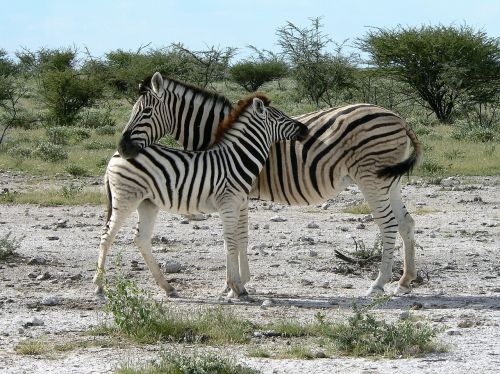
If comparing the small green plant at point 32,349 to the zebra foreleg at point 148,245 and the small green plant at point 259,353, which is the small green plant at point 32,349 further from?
the zebra foreleg at point 148,245

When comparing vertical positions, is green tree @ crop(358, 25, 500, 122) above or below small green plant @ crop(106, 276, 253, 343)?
above

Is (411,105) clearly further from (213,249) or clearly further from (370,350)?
(370,350)

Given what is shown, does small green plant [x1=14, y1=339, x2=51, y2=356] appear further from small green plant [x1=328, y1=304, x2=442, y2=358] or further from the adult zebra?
the adult zebra

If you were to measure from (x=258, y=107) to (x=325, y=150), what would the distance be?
32.1 inches

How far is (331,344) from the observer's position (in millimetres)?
7199

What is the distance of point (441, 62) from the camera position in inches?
1356

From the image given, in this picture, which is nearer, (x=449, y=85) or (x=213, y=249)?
(x=213, y=249)

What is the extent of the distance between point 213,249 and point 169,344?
476cm

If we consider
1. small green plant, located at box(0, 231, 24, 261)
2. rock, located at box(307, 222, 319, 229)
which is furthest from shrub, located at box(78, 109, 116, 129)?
small green plant, located at box(0, 231, 24, 261)

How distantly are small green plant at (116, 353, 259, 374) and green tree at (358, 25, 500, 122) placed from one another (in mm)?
27425

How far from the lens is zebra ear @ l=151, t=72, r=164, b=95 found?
1009 centimetres

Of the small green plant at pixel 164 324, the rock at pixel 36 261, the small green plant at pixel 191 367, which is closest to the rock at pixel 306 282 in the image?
the small green plant at pixel 164 324

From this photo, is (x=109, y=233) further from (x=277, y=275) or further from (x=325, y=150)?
(x=325, y=150)

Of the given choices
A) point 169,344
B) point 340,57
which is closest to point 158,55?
point 340,57
